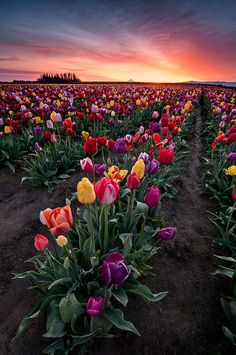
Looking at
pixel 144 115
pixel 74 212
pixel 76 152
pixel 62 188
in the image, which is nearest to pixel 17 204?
pixel 62 188

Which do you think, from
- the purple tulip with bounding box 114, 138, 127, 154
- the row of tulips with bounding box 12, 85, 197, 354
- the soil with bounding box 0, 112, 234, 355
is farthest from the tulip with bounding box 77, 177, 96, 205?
the purple tulip with bounding box 114, 138, 127, 154

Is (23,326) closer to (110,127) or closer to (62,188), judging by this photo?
(62,188)

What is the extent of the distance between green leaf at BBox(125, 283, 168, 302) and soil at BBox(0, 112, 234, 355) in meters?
0.35

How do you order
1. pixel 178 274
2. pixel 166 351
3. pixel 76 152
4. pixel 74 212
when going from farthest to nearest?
pixel 76 152, pixel 74 212, pixel 178 274, pixel 166 351

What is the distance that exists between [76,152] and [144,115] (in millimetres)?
5463

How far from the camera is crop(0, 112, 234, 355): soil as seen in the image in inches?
79.6

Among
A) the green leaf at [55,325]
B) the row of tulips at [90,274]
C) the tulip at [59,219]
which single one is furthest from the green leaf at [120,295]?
the tulip at [59,219]

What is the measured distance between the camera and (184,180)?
5066 mm

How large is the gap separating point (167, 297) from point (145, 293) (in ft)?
1.74

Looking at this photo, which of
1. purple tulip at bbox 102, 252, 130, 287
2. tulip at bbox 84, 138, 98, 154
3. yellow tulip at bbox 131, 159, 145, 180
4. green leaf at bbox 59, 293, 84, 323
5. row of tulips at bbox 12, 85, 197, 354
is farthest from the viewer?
tulip at bbox 84, 138, 98, 154

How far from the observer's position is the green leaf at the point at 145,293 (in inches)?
79.9

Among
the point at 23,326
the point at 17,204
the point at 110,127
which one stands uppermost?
the point at 110,127

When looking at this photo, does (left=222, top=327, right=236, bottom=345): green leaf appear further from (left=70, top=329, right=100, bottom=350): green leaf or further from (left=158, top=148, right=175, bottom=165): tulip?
(left=158, top=148, right=175, bottom=165): tulip

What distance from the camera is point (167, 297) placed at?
2.46m
